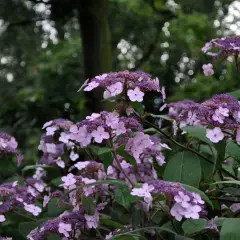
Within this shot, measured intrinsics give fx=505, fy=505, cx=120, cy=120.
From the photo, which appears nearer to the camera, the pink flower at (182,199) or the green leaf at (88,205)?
the pink flower at (182,199)

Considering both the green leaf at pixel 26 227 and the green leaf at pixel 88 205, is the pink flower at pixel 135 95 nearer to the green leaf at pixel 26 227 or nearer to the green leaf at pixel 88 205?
the green leaf at pixel 88 205

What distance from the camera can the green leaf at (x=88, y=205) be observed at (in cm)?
92

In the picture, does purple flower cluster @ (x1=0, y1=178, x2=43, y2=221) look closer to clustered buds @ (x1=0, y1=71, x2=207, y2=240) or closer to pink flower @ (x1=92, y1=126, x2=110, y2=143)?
clustered buds @ (x1=0, y1=71, x2=207, y2=240)

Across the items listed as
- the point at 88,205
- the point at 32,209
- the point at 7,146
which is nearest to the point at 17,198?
the point at 32,209

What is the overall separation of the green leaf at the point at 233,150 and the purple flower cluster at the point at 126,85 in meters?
0.20

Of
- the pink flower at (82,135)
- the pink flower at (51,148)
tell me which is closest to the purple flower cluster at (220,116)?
the pink flower at (82,135)

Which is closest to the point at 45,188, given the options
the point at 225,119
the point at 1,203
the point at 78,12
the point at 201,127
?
the point at 1,203

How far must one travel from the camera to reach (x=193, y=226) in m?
0.89

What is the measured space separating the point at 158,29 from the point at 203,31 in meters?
0.28

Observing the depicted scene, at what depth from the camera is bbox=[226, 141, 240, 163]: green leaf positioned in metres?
1.00

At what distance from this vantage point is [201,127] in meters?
1.06

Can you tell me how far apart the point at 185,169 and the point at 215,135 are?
0.50ft

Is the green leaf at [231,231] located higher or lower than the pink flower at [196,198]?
lower

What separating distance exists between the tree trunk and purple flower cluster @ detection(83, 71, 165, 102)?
1.03 meters
